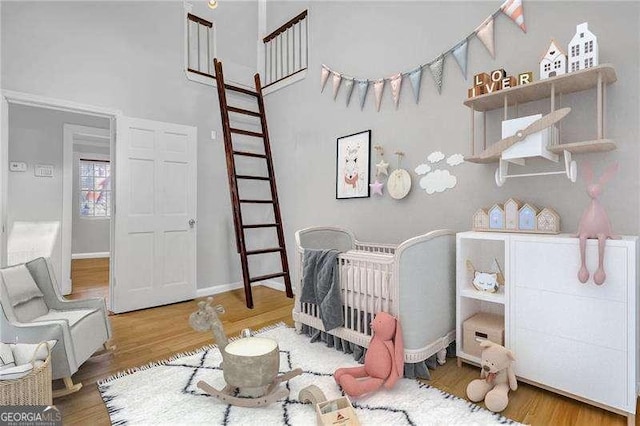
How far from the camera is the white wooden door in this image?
3.18 m

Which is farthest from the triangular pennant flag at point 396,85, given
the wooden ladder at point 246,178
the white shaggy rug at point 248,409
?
the white shaggy rug at point 248,409

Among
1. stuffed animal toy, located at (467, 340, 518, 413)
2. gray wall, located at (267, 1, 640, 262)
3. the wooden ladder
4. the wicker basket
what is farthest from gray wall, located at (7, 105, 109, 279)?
stuffed animal toy, located at (467, 340, 518, 413)

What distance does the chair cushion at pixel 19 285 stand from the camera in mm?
1865

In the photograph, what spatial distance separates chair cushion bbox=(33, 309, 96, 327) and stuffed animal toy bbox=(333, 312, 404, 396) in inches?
58.3

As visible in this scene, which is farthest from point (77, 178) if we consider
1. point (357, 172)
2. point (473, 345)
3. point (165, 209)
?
point (473, 345)

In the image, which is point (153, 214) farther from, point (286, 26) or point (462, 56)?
point (462, 56)

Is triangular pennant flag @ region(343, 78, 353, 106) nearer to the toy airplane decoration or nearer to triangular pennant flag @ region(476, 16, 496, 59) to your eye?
triangular pennant flag @ region(476, 16, 496, 59)

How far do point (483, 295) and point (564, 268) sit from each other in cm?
45

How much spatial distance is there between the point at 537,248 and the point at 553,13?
141cm

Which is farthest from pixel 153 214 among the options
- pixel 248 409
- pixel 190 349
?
pixel 248 409

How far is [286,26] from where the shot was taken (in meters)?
3.84

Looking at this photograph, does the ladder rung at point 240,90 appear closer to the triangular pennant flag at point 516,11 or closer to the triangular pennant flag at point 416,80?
the triangular pennant flag at point 416,80

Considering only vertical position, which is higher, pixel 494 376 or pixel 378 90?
pixel 378 90

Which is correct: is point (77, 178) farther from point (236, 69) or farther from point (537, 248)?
point (537, 248)
